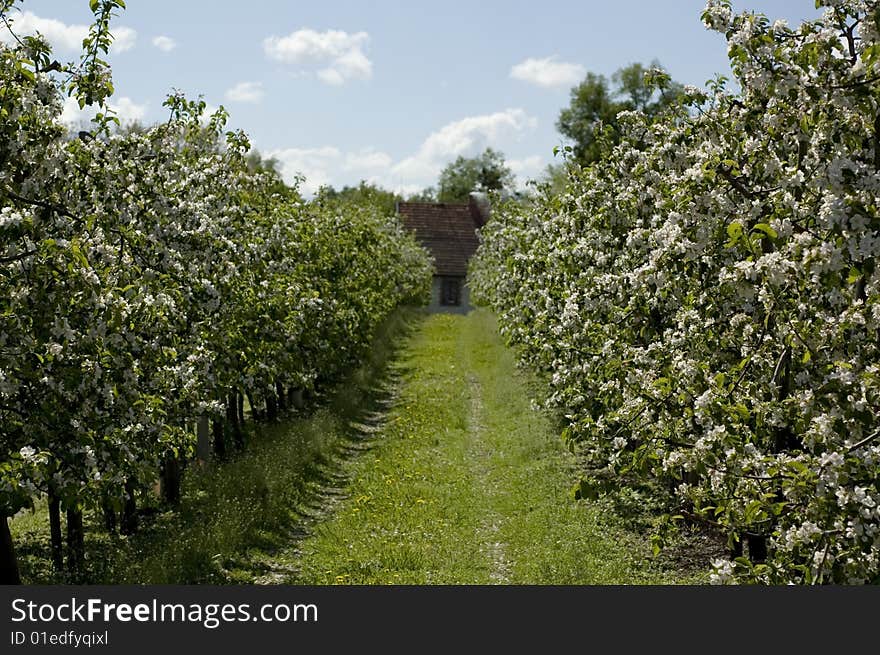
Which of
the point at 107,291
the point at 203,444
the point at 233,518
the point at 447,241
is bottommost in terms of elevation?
the point at 233,518

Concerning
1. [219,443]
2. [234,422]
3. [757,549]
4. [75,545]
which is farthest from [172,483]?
[757,549]

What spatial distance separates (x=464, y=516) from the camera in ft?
48.4

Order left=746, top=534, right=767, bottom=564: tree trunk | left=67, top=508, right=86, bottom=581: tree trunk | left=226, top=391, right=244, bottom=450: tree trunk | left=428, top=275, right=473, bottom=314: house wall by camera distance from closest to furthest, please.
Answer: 1. left=746, top=534, right=767, bottom=564: tree trunk
2. left=67, top=508, right=86, bottom=581: tree trunk
3. left=226, top=391, right=244, bottom=450: tree trunk
4. left=428, top=275, right=473, bottom=314: house wall

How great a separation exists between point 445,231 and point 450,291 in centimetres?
593

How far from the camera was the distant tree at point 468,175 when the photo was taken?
10294cm

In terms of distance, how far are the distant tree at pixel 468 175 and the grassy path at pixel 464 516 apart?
7981 centimetres

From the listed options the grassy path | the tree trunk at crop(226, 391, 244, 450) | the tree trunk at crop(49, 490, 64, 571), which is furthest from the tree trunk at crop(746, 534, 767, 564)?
the tree trunk at crop(226, 391, 244, 450)

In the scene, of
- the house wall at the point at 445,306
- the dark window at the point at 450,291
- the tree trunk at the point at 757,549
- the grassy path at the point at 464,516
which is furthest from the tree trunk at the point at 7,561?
the dark window at the point at 450,291

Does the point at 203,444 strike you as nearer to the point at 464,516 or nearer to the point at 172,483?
the point at 172,483

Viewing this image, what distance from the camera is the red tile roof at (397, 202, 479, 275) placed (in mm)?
64125

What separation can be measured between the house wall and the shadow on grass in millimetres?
39468

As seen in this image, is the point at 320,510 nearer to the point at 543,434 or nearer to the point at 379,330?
the point at 543,434

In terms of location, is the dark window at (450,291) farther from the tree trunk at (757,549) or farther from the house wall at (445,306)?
the tree trunk at (757,549)

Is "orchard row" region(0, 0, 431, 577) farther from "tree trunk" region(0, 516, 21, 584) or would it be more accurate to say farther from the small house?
the small house
